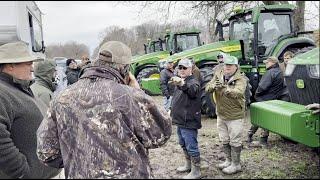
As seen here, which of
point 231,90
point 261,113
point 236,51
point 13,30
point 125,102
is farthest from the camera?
point 236,51

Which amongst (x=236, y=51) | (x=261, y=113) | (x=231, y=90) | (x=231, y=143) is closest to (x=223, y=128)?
(x=231, y=143)

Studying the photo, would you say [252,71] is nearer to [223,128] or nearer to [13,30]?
[223,128]

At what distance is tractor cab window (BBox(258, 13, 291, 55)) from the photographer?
865 centimetres

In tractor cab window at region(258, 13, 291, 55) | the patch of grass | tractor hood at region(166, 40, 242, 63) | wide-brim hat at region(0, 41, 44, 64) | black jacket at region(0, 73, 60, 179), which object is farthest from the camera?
tractor hood at region(166, 40, 242, 63)

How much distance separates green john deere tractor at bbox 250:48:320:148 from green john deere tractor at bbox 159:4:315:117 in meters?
3.96

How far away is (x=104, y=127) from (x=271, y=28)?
25.3ft

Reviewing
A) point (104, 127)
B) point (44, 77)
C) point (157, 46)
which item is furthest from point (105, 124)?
point (157, 46)

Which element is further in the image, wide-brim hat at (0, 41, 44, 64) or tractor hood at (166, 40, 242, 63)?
tractor hood at (166, 40, 242, 63)

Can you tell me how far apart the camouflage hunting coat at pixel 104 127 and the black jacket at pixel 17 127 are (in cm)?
64

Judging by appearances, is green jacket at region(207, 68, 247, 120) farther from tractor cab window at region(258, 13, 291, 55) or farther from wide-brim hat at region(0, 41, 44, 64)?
tractor cab window at region(258, 13, 291, 55)

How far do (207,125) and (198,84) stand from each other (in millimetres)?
3212

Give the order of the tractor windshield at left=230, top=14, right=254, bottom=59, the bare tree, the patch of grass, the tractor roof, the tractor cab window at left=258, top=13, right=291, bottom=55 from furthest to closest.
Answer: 1. the tractor windshield at left=230, top=14, right=254, bottom=59
2. the tractor cab window at left=258, top=13, right=291, bottom=55
3. the tractor roof
4. the patch of grass
5. the bare tree


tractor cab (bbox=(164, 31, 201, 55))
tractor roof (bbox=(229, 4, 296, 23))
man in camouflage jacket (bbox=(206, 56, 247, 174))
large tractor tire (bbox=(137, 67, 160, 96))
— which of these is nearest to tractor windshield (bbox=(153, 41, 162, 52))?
tractor cab (bbox=(164, 31, 201, 55))

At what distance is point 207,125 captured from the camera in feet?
25.1
